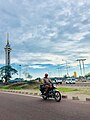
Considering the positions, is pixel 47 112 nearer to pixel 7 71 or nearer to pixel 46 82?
pixel 46 82

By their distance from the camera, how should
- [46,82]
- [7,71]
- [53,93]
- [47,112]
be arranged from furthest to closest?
[7,71] → [46,82] → [53,93] → [47,112]

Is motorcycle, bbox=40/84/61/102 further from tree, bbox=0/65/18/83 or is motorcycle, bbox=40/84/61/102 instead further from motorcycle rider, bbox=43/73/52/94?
tree, bbox=0/65/18/83

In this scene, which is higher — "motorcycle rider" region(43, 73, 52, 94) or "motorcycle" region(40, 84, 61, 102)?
"motorcycle rider" region(43, 73, 52, 94)

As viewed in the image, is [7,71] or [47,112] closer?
[47,112]

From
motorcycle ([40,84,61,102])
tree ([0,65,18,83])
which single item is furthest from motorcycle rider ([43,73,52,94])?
tree ([0,65,18,83])

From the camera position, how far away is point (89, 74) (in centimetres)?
16425

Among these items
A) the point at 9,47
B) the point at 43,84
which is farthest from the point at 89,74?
the point at 43,84

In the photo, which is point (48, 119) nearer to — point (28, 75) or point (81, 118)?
point (81, 118)

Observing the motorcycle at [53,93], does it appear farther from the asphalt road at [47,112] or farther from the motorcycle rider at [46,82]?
the asphalt road at [47,112]

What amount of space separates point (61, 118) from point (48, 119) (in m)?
0.45

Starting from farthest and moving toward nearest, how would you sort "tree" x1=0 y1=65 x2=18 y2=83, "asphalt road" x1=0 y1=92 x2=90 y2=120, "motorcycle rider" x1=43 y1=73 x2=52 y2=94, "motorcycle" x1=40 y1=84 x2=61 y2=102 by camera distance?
Answer: "tree" x1=0 y1=65 x2=18 y2=83 < "motorcycle rider" x1=43 y1=73 x2=52 y2=94 < "motorcycle" x1=40 y1=84 x2=61 y2=102 < "asphalt road" x1=0 y1=92 x2=90 y2=120

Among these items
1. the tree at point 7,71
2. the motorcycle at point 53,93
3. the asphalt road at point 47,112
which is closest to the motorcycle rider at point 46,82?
the motorcycle at point 53,93

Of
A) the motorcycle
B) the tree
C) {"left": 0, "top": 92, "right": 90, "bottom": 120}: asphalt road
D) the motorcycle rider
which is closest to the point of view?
{"left": 0, "top": 92, "right": 90, "bottom": 120}: asphalt road

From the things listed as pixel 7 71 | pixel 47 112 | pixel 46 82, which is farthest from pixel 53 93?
pixel 7 71
